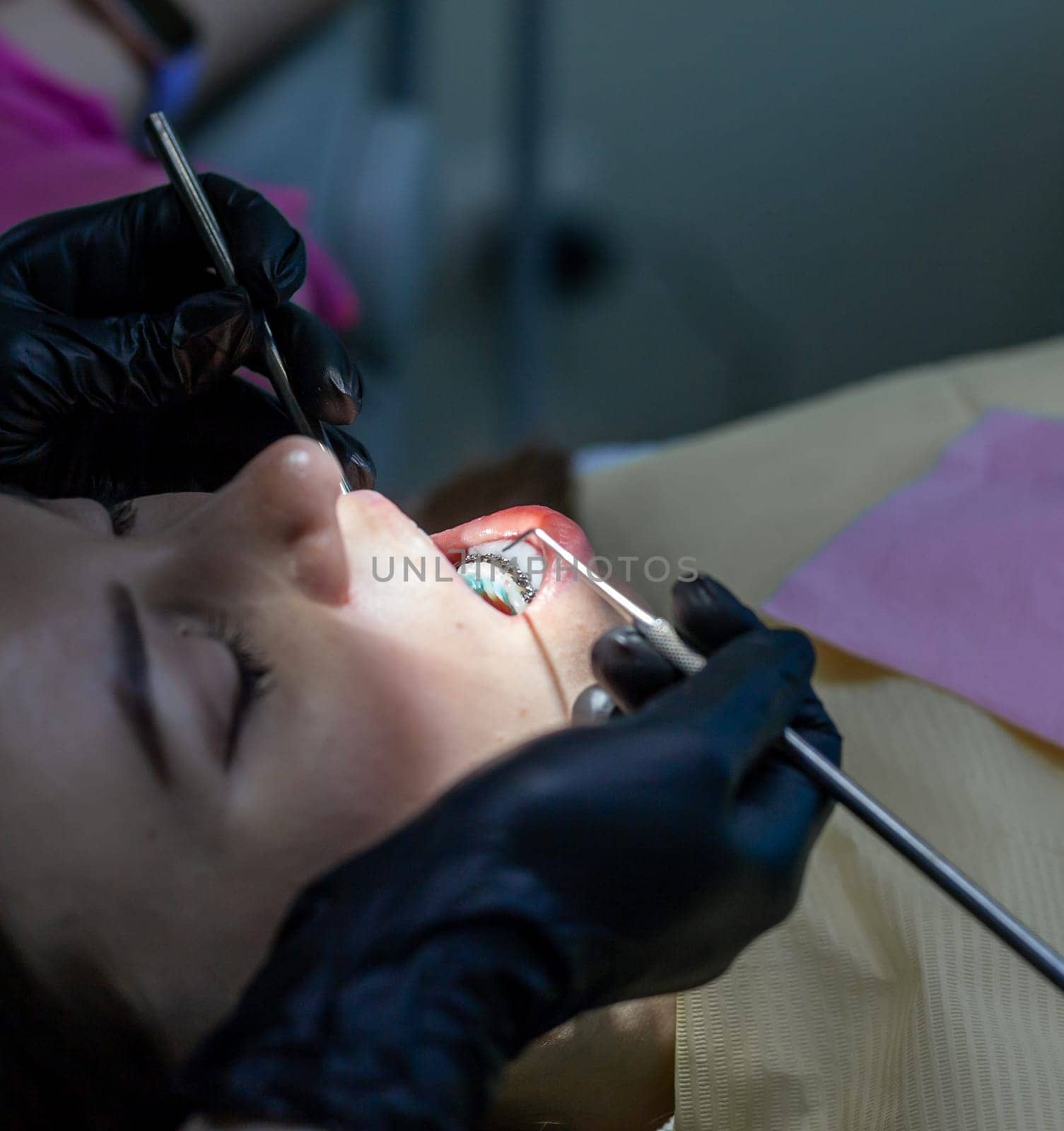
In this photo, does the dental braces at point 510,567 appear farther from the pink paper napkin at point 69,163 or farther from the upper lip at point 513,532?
the pink paper napkin at point 69,163

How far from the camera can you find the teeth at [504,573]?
661 mm

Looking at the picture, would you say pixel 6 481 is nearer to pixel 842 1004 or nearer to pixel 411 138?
pixel 842 1004

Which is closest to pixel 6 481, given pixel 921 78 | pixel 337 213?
pixel 337 213

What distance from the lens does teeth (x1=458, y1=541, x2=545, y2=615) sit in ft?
2.17

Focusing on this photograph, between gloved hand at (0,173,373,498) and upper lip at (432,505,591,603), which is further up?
gloved hand at (0,173,373,498)

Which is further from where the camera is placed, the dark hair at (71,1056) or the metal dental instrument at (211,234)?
the metal dental instrument at (211,234)

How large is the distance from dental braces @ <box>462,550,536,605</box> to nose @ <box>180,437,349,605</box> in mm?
131

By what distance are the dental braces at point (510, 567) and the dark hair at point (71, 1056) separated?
324mm

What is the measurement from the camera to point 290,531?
58 centimetres

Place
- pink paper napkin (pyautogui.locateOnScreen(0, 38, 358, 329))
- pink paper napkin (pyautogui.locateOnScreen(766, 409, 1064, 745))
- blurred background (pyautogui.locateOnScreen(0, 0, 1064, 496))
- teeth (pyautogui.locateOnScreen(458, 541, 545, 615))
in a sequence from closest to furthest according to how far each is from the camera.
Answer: teeth (pyautogui.locateOnScreen(458, 541, 545, 615))
pink paper napkin (pyautogui.locateOnScreen(766, 409, 1064, 745))
pink paper napkin (pyautogui.locateOnScreen(0, 38, 358, 329))
blurred background (pyautogui.locateOnScreen(0, 0, 1064, 496))

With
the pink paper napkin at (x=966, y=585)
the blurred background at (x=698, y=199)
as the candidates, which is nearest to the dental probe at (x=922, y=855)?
the pink paper napkin at (x=966, y=585)

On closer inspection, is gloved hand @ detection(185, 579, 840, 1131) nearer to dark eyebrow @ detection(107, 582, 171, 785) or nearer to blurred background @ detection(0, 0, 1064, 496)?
dark eyebrow @ detection(107, 582, 171, 785)

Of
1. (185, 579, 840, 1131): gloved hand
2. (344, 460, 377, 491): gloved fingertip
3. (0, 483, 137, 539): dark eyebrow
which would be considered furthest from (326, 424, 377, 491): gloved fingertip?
(185, 579, 840, 1131): gloved hand

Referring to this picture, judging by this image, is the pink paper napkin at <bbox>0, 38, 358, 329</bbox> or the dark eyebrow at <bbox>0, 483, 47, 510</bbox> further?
the pink paper napkin at <bbox>0, 38, 358, 329</bbox>
